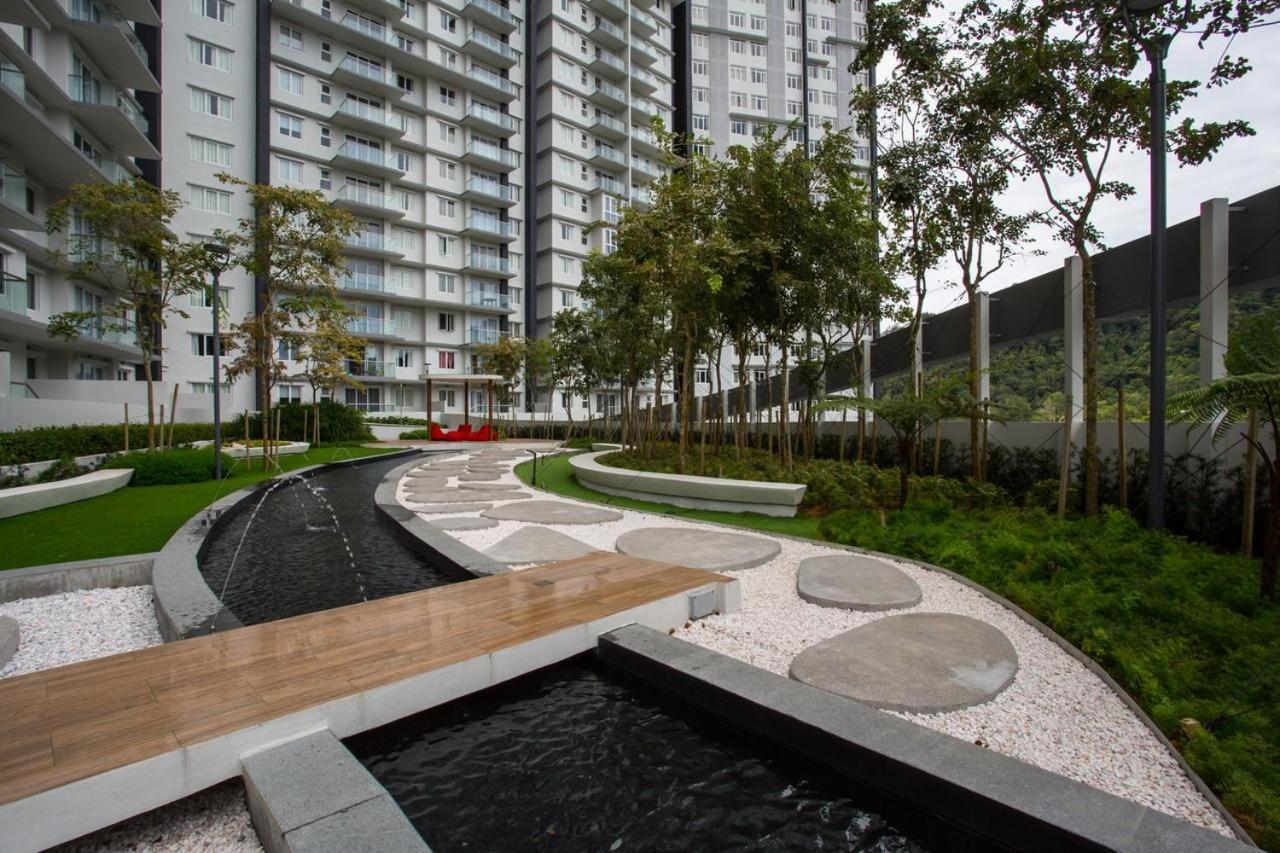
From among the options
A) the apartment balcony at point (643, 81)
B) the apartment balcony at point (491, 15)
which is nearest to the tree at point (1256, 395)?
the apartment balcony at point (491, 15)

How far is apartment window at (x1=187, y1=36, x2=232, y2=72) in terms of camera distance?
109 ft

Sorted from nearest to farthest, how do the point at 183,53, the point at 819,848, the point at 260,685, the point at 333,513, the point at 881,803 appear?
1. the point at 819,848
2. the point at 881,803
3. the point at 260,685
4. the point at 333,513
5. the point at 183,53

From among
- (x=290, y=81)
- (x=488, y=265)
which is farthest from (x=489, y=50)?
(x=488, y=265)

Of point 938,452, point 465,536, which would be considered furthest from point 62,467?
point 938,452

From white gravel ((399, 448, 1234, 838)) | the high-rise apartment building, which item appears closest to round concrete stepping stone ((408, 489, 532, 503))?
white gravel ((399, 448, 1234, 838))

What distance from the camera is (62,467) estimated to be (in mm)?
12242

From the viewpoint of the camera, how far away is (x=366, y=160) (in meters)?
38.6

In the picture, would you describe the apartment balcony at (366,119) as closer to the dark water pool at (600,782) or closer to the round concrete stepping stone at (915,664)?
the dark water pool at (600,782)

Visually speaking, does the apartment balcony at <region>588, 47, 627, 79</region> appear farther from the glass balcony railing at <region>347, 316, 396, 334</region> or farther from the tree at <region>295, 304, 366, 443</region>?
the tree at <region>295, 304, 366, 443</region>

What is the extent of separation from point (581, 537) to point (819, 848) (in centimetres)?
598

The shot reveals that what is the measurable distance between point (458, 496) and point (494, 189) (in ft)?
125

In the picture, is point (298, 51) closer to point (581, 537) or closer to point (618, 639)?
point (581, 537)

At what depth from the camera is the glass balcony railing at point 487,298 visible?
44094mm

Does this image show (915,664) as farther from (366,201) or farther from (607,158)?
(607,158)
